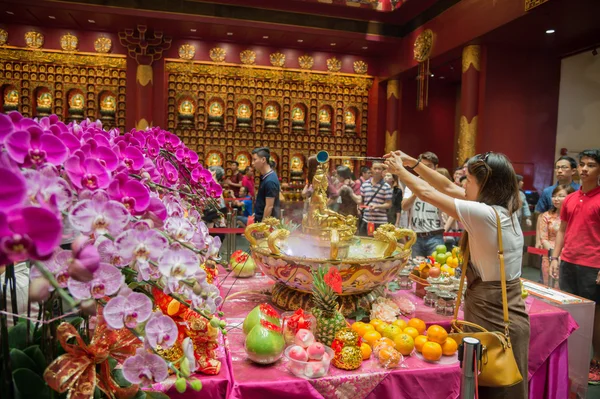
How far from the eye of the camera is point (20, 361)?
643mm

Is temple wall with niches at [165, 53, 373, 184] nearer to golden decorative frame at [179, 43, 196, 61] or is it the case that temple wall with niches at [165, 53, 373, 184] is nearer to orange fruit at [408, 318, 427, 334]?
golden decorative frame at [179, 43, 196, 61]

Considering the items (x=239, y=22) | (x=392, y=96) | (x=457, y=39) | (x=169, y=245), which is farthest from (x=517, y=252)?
(x=392, y=96)

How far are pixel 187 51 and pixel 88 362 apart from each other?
31.9ft

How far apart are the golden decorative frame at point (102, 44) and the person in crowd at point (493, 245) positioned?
930cm

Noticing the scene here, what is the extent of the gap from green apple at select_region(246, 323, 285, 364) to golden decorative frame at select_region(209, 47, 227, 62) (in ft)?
30.0

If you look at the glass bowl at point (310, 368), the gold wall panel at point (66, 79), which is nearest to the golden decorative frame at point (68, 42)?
the gold wall panel at point (66, 79)

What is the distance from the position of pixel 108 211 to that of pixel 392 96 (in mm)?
10192

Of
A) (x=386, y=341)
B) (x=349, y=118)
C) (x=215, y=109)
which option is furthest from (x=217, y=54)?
(x=386, y=341)

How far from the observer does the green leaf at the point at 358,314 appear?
6.07ft

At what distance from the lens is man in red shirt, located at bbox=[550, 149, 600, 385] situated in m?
2.82

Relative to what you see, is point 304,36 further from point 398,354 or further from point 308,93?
point 398,354

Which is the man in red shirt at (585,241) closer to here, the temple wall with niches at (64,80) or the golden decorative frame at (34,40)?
the temple wall with niches at (64,80)

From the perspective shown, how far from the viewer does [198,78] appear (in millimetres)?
9836

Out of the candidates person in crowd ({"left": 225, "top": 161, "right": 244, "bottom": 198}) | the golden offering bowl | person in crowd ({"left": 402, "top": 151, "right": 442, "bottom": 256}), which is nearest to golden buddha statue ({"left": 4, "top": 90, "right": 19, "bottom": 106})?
person in crowd ({"left": 225, "top": 161, "right": 244, "bottom": 198})
